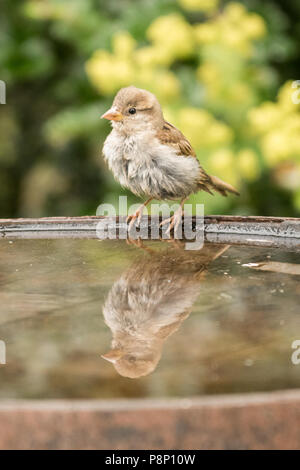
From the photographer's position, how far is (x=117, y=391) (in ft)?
4.16

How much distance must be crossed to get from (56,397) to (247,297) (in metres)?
0.74

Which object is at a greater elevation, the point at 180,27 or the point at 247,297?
the point at 180,27

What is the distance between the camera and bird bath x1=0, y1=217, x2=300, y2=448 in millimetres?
1304

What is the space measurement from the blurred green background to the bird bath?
1.63m

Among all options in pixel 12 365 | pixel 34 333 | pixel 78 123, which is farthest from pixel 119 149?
pixel 78 123

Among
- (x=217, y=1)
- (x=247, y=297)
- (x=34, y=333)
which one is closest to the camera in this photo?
(x=34, y=333)

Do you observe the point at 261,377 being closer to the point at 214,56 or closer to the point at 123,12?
the point at 214,56

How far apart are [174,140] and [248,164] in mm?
1219

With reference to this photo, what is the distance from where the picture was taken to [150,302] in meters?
1.85

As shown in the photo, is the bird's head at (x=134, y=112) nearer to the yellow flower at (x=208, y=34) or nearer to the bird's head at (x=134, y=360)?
the yellow flower at (x=208, y=34)

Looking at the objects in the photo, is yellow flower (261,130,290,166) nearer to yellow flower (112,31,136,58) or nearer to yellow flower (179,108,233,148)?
yellow flower (179,108,233,148)

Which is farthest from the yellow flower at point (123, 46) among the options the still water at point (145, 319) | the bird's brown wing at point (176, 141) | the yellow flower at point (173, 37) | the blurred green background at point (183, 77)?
the still water at point (145, 319)

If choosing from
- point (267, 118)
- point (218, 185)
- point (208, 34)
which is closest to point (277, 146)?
point (267, 118)

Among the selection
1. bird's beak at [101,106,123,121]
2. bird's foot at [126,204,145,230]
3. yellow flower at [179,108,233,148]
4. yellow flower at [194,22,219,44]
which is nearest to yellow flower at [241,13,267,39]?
yellow flower at [194,22,219,44]
